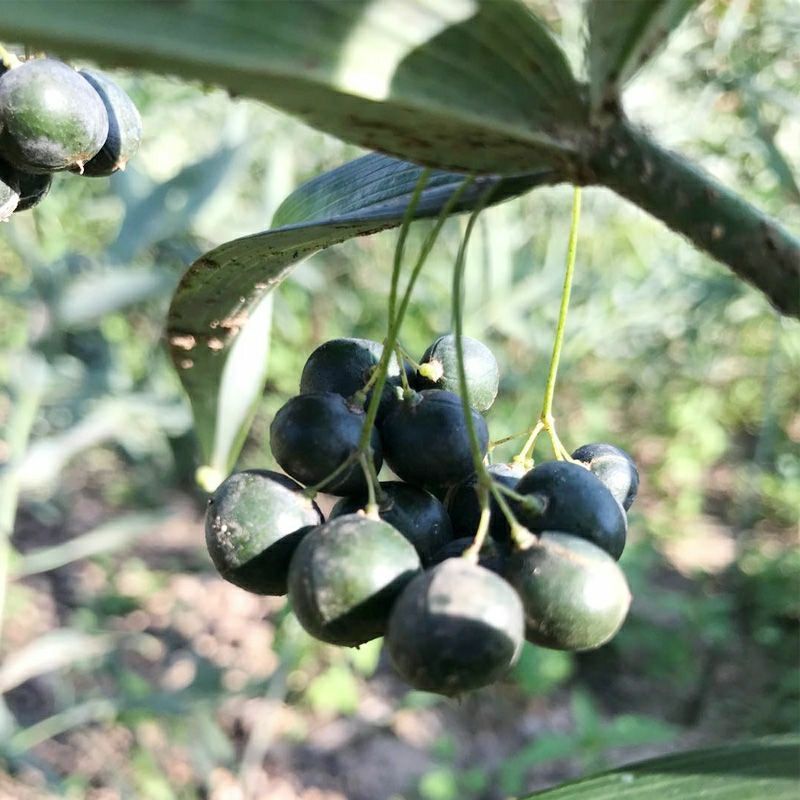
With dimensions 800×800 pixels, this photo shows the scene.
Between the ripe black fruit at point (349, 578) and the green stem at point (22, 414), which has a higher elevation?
the green stem at point (22, 414)

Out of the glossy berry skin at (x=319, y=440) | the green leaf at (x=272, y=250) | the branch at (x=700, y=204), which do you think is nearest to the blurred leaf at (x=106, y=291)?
the green leaf at (x=272, y=250)

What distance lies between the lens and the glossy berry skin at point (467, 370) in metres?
0.82

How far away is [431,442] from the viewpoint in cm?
71

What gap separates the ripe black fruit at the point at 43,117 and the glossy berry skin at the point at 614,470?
549 mm

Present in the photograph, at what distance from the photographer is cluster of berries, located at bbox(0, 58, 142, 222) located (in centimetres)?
80

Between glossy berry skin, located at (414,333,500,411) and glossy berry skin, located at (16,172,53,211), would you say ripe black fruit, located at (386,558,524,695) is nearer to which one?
glossy berry skin, located at (414,333,500,411)

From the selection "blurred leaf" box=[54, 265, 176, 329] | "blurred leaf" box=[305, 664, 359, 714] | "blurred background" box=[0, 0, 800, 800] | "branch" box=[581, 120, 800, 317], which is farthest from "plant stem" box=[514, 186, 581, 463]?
"blurred leaf" box=[305, 664, 359, 714]

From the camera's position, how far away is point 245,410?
1105mm

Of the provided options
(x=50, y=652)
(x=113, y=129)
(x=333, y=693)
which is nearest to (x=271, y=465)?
(x=333, y=693)

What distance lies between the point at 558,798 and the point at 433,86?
0.57m

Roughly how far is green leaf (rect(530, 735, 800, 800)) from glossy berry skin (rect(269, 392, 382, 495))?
313mm

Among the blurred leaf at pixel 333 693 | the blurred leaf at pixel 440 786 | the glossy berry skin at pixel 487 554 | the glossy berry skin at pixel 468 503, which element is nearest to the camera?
the glossy berry skin at pixel 487 554

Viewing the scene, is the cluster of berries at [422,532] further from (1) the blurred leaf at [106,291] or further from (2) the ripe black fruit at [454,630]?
(1) the blurred leaf at [106,291]

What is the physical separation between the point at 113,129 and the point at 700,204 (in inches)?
25.5
